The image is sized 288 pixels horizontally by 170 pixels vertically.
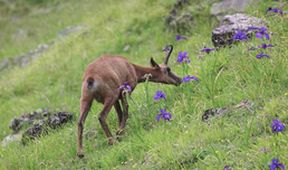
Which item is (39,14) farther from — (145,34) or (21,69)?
(145,34)

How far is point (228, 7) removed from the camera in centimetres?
1091

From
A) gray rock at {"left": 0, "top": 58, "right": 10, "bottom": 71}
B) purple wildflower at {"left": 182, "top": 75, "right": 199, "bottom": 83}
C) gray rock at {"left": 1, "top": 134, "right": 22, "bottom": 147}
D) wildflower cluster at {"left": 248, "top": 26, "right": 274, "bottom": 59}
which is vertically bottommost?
gray rock at {"left": 0, "top": 58, "right": 10, "bottom": 71}

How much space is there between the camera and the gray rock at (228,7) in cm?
1072

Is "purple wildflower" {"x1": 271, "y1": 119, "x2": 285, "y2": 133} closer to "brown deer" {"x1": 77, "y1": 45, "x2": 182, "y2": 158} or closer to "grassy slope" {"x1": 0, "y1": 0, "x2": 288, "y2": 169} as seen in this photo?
"grassy slope" {"x1": 0, "y1": 0, "x2": 288, "y2": 169}

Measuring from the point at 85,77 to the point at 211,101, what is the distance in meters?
1.60

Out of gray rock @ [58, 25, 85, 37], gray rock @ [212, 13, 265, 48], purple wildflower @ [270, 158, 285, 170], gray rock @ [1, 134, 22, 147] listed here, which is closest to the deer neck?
gray rock @ [212, 13, 265, 48]

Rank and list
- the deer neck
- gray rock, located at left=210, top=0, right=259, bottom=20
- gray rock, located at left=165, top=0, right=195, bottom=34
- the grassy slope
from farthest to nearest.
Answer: gray rock, located at left=165, top=0, right=195, bottom=34 < gray rock, located at left=210, top=0, right=259, bottom=20 < the deer neck < the grassy slope

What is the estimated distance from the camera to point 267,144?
553 cm

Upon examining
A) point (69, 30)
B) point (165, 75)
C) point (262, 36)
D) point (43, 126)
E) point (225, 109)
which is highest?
point (262, 36)

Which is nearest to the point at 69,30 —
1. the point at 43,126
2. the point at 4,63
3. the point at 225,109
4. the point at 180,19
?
the point at 4,63

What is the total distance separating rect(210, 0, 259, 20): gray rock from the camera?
10719mm

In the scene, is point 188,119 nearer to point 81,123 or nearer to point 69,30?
point 81,123

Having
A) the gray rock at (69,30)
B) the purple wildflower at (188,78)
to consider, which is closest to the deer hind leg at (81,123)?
the purple wildflower at (188,78)

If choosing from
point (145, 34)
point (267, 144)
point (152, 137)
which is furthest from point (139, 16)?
point (267, 144)
